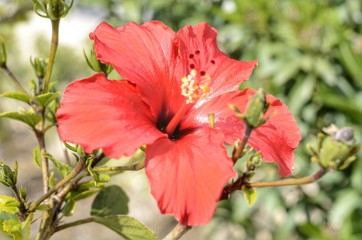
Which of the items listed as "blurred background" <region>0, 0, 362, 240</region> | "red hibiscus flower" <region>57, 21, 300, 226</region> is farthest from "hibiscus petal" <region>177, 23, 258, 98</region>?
"blurred background" <region>0, 0, 362, 240</region>

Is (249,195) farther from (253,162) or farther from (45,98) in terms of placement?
(45,98)

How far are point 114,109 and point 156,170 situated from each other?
12cm

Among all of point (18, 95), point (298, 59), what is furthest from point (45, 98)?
point (298, 59)

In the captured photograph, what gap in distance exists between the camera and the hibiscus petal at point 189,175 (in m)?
0.72

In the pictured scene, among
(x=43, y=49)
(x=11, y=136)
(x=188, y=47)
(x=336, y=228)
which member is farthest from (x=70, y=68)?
(x=188, y=47)

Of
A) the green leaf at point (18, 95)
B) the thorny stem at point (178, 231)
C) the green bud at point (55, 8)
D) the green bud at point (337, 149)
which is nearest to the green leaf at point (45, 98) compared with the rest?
the green leaf at point (18, 95)

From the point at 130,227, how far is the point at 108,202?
18 centimetres

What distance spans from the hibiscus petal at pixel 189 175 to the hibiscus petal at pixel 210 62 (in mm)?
175

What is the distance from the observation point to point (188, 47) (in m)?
0.99

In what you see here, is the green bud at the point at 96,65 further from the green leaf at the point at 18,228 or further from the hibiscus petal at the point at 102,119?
the green leaf at the point at 18,228

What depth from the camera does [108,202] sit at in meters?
1.05

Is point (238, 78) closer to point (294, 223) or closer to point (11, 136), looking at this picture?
point (294, 223)

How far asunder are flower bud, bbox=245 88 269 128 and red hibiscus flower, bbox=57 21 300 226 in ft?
0.11

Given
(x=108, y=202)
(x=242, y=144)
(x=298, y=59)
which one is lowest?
(x=298, y=59)
